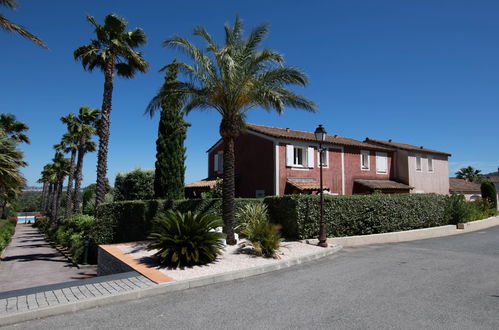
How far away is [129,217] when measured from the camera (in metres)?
13.7

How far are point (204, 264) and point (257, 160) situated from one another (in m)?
13.3

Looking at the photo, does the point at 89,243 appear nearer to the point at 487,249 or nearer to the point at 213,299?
the point at 213,299

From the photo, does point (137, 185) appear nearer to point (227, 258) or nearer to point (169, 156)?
point (169, 156)

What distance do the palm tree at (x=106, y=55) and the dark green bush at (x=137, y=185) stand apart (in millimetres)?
9911

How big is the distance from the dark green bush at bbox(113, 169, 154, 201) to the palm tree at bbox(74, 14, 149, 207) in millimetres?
9911

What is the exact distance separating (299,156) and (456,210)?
9.99m

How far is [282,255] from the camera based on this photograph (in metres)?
10.2

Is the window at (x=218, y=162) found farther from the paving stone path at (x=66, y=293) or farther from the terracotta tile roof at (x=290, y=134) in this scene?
the paving stone path at (x=66, y=293)

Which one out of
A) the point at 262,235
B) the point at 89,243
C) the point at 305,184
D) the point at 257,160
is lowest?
the point at 89,243

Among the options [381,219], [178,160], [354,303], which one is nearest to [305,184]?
[381,219]

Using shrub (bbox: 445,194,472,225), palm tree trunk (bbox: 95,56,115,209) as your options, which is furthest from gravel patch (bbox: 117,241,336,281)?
shrub (bbox: 445,194,472,225)

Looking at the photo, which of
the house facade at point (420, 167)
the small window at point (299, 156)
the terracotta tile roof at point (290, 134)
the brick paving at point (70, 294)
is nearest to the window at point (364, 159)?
the terracotta tile roof at point (290, 134)

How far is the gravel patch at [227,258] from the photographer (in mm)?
7813

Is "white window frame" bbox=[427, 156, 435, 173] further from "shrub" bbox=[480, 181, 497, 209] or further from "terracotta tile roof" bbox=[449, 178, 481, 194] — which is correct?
"terracotta tile roof" bbox=[449, 178, 481, 194]
